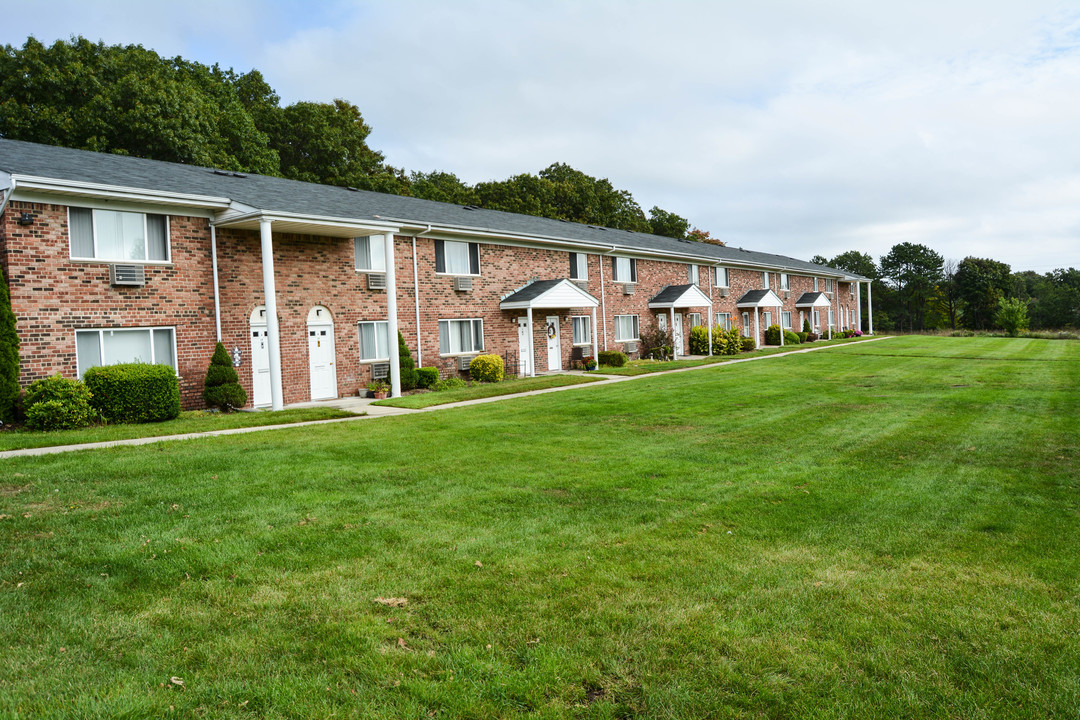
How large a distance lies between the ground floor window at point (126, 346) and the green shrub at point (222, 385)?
2.75 ft

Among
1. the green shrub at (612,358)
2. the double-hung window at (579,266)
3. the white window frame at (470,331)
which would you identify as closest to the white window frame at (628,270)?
the double-hung window at (579,266)

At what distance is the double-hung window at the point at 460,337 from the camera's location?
69.9 feet

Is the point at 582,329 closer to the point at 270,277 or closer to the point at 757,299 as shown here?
the point at 270,277

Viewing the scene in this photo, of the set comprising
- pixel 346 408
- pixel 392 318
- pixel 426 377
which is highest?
pixel 392 318

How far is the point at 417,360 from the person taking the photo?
→ 66.4 ft

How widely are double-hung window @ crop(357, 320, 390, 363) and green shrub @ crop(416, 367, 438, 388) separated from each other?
3.58 feet

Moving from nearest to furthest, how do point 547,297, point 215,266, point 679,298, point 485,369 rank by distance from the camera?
point 215,266 < point 485,369 < point 547,297 < point 679,298

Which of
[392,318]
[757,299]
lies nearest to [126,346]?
[392,318]

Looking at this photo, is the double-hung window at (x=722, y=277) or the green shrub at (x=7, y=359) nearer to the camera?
Result: the green shrub at (x=7, y=359)

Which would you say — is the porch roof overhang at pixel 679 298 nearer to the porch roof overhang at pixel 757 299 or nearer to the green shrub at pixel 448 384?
the porch roof overhang at pixel 757 299

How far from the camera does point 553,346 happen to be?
1007 inches

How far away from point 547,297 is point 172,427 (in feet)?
45.1

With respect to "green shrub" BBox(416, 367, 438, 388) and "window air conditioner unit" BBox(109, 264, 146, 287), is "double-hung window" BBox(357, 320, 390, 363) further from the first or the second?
"window air conditioner unit" BBox(109, 264, 146, 287)

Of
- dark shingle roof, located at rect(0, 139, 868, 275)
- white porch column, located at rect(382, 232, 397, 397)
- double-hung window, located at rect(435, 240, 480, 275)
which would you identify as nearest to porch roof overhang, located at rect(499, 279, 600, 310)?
double-hung window, located at rect(435, 240, 480, 275)
